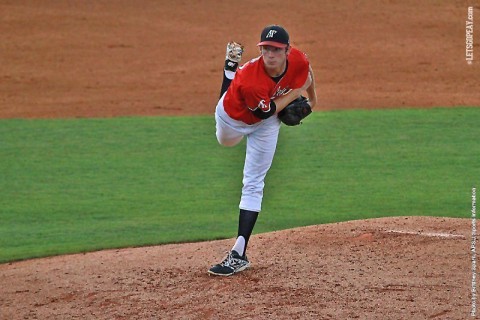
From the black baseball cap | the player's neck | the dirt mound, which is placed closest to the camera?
the black baseball cap

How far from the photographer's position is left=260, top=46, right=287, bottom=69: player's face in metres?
6.41

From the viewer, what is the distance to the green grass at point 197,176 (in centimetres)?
930

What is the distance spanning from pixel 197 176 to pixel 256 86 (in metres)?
4.86

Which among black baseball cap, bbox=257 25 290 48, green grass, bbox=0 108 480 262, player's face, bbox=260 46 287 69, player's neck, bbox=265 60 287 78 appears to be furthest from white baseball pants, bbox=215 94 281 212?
green grass, bbox=0 108 480 262

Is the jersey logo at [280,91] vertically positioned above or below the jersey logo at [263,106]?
above

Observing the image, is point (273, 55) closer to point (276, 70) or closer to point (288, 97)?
point (276, 70)

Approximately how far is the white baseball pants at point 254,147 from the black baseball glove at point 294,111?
10 cm

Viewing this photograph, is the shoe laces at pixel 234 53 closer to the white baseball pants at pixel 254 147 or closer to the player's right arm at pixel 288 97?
the white baseball pants at pixel 254 147

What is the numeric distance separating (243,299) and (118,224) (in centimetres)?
350

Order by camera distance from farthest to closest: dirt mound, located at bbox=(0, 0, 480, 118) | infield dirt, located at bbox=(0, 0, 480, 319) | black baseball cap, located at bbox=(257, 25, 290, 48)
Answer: dirt mound, located at bbox=(0, 0, 480, 118) → black baseball cap, located at bbox=(257, 25, 290, 48) → infield dirt, located at bbox=(0, 0, 480, 319)

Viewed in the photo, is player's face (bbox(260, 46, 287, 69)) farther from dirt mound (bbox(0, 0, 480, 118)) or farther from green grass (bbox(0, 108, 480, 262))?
dirt mound (bbox(0, 0, 480, 118))

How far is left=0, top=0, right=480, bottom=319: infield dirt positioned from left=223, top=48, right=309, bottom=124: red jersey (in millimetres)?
1177

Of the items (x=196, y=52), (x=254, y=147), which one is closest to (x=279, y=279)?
(x=254, y=147)

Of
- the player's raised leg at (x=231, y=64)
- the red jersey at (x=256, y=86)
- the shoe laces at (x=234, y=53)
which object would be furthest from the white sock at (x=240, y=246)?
the shoe laces at (x=234, y=53)
